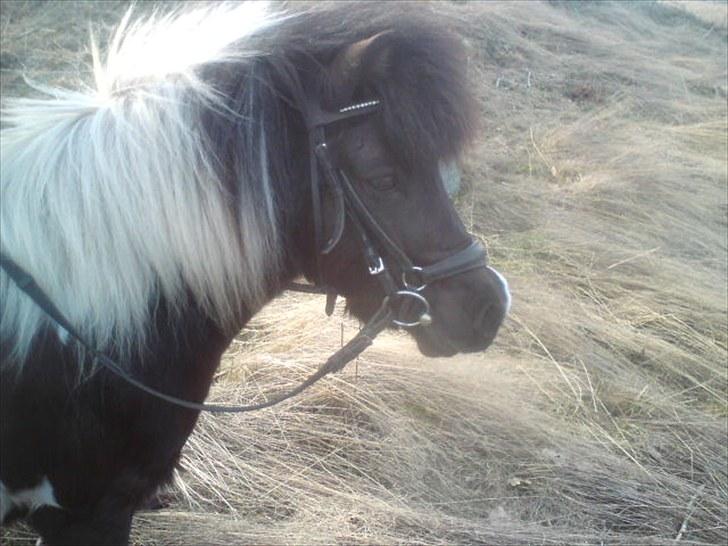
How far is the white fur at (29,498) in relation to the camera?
1880mm

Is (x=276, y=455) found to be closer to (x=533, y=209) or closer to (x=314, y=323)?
(x=314, y=323)

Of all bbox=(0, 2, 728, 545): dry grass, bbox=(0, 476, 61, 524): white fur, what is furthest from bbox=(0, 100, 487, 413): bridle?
bbox=(0, 2, 728, 545): dry grass

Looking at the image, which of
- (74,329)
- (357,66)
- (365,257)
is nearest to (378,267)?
(365,257)

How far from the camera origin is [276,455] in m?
3.40

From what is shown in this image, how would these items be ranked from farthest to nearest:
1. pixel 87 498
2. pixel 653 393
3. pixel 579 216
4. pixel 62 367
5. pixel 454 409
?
pixel 579 216
pixel 653 393
pixel 454 409
pixel 87 498
pixel 62 367

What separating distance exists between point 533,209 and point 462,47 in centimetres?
447

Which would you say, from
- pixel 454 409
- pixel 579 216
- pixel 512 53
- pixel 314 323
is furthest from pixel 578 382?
pixel 512 53

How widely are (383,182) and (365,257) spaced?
9.0 inches

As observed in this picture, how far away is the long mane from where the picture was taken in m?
1.72

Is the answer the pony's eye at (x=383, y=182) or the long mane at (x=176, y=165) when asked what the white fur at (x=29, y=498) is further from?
the pony's eye at (x=383, y=182)

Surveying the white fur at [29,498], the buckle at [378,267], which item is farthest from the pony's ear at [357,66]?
the white fur at [29,498]

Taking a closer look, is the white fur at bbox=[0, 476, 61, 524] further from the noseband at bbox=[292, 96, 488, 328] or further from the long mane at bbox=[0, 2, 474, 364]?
the noseband at bbox=[292, 96, 488, 328]

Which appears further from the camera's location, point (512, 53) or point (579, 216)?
point (512, 53)

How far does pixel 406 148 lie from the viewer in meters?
1.81
